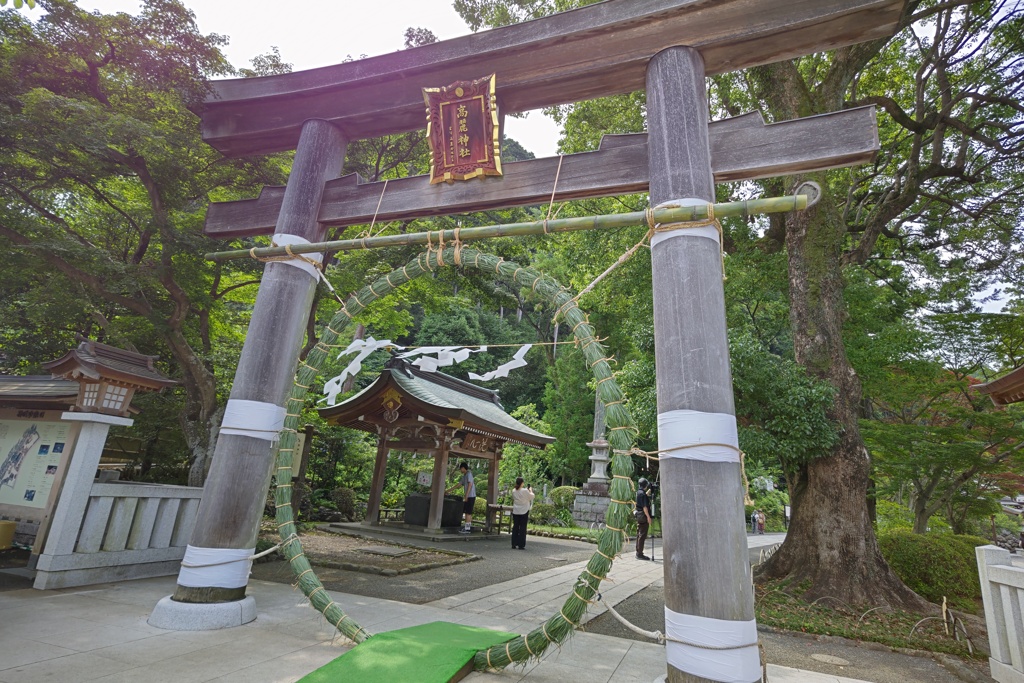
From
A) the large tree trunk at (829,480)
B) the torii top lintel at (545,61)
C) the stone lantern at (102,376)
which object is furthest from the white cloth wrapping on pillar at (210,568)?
the large tree trunk at (829,480)

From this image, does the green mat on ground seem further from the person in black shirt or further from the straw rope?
the person in black shirt

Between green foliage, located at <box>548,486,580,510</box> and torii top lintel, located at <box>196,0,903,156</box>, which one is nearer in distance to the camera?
torii top lintel, located at <box>196,0,903,156</box>

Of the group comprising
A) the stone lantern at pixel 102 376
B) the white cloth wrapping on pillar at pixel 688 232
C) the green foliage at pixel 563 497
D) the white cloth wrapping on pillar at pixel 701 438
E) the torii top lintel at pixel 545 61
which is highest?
the torii top lintel at pixel 545 61

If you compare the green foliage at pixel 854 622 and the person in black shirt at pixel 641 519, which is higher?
the person in black shirt at pixel 641 519

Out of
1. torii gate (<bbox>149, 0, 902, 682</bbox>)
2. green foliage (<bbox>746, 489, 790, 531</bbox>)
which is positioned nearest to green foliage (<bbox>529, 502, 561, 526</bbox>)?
green foliage (<bbox>746, 489, 790, 531</bbox>)

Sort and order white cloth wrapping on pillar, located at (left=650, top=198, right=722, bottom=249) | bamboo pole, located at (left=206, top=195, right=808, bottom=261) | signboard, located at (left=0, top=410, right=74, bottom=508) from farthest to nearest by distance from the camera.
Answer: signboard, located at (left=0, top=410, right=74, bottom=508) → white cloth wrapping on pillar, located at (left=650, top=198, right=722, bottom=249) → bamboo pole, located at (left=206, top=195, right=808, bottom=261)

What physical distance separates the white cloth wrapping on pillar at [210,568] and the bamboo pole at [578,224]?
8.12 feet

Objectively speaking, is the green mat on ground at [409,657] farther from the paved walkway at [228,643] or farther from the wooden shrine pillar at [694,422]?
the wooden shrine pillar at [694,422]

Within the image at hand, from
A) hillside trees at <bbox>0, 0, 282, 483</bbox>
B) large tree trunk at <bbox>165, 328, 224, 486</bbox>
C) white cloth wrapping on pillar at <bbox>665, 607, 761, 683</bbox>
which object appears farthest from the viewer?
large tree trunk at <bbox>165, 328, 224, 486</bbox>

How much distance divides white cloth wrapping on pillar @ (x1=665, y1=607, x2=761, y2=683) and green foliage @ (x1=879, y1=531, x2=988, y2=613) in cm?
713

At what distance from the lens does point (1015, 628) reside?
365 cm

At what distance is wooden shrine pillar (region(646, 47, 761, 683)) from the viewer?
270cm

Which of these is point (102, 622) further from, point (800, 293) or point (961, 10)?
point (961, 10)

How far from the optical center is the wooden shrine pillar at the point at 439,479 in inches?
447
